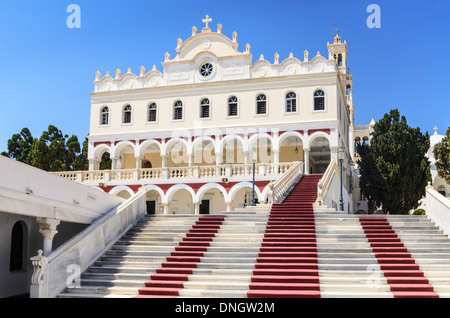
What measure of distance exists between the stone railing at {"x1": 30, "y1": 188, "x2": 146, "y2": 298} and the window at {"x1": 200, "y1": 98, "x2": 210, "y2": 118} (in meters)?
18.3

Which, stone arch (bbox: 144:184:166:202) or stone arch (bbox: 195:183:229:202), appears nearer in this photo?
stone arch (bbox: 195:183:229:202)

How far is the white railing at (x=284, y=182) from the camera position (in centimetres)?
2317

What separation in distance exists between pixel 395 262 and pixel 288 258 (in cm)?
311

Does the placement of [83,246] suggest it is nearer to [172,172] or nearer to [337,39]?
[172,172]

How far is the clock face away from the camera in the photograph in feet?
125

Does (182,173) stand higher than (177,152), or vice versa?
(177,152)

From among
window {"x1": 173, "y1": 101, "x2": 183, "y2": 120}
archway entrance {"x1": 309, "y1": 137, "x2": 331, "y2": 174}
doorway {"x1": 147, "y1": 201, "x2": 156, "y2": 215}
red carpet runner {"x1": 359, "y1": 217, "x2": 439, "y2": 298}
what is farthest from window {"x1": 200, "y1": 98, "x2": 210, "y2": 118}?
red carpet runner {"x1": 359, "y1": 217, "x2": 439, "y2": 298}

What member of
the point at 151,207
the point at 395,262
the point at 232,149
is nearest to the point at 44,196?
the point at 395,262

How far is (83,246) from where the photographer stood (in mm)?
15523

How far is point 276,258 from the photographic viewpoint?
605 inches

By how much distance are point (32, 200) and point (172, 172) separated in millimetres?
22551

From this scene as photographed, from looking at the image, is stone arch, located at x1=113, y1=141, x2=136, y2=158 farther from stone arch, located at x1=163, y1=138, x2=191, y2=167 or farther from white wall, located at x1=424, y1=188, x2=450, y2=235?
white wall, located at x1=424, y1=188, x2=450, y2=235

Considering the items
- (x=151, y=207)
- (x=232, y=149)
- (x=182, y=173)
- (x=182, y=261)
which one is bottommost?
(x=182, y=261)

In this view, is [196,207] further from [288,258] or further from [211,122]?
[288,258]
